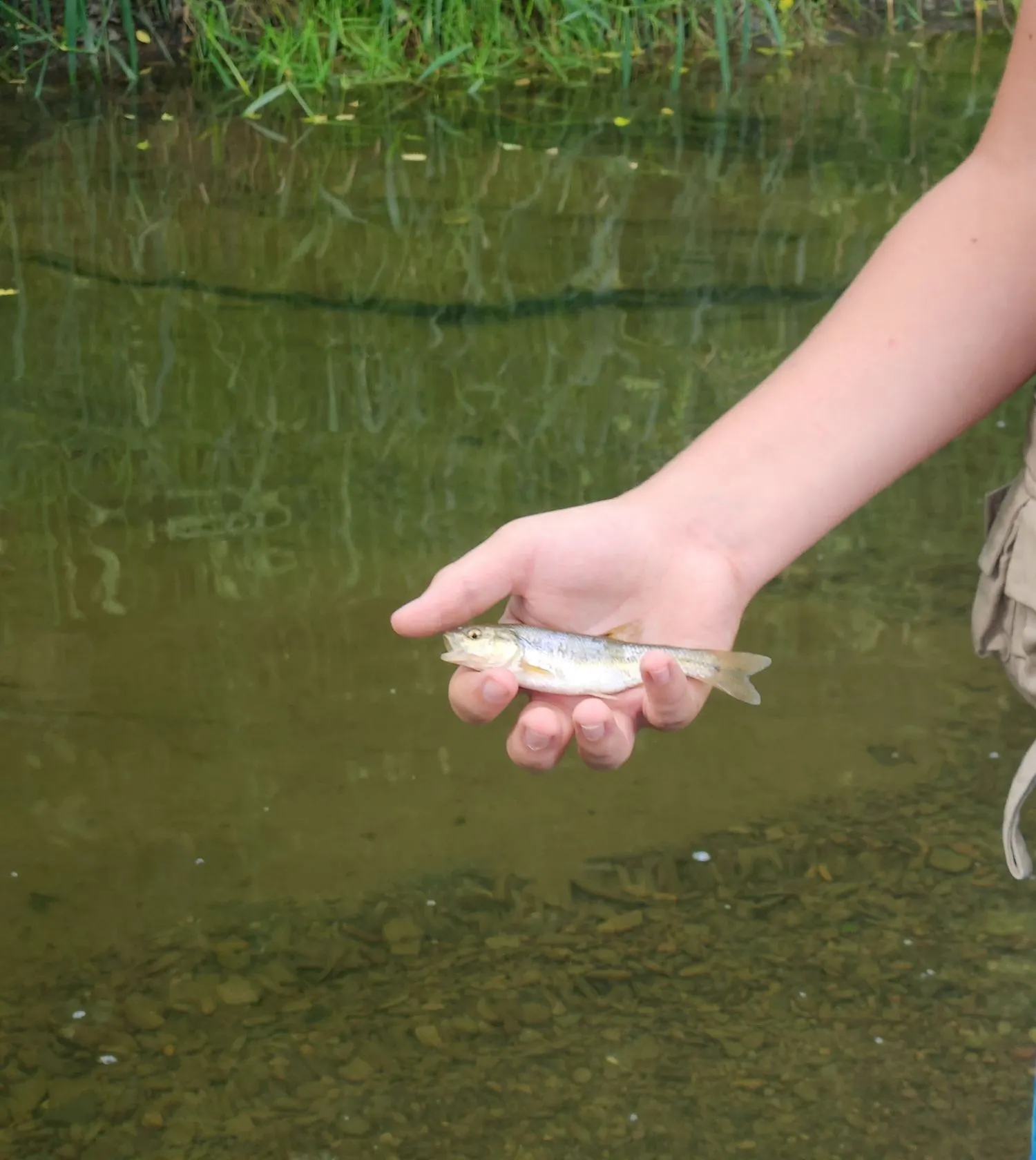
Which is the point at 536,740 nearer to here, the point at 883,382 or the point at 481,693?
Answer: the point at 481,693

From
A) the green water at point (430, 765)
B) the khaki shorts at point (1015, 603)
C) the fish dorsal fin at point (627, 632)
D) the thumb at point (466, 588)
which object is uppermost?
the khaki shorts at point (1015, 603)

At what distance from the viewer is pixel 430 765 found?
7.38 feet

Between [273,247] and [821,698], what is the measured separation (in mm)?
2087

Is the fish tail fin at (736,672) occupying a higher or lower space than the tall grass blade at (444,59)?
higher

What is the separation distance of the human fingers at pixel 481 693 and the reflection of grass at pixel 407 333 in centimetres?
152

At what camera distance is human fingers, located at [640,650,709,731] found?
1039mm

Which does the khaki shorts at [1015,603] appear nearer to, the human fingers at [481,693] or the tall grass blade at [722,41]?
the human fingers at [481,693]

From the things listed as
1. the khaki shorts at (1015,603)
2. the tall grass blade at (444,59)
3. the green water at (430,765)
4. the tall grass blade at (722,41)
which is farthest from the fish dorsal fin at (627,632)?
the tall grass blade at (722,41)

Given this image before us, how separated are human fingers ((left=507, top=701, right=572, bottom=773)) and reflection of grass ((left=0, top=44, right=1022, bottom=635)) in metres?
1.59

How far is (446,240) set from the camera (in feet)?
13.1

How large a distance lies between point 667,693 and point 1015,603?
240 millimetres

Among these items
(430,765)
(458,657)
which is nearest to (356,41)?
(430,765)

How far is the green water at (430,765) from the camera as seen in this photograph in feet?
5.86

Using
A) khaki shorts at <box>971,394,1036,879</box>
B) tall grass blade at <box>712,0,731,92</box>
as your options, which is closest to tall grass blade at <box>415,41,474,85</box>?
tall grass blade at <box>712,0,731,92</box>
